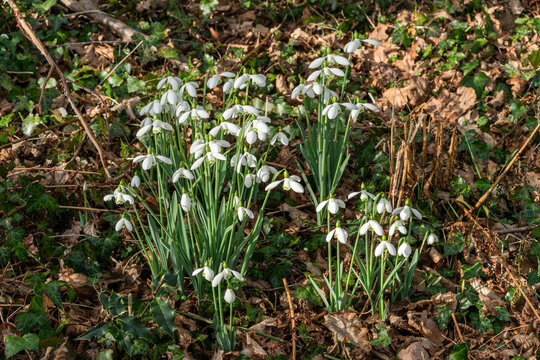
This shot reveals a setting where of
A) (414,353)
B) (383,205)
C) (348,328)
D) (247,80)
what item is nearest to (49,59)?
(247,80)

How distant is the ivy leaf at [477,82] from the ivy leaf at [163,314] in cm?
258

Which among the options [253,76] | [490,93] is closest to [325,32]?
[490,93]

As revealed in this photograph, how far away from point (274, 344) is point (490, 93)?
2.46 metres

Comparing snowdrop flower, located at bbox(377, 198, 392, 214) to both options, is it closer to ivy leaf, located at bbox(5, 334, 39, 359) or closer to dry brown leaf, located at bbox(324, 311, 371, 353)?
dry brown leaf, located at bbox(324, 311, 371, 353)

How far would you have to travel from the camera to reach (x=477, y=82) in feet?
11.7

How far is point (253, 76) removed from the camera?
232 cm

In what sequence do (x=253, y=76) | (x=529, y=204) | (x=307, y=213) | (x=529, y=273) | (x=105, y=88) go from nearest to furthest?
(x=253, y=76)
(x=529, y=273)
(x=529, y=204)
(x=307, y=213)
(x=105, y=88)

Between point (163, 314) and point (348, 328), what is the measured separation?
0.79 meters

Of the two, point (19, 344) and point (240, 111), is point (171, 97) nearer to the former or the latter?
point (240, 111)

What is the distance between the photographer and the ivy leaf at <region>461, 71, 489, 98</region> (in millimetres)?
3551

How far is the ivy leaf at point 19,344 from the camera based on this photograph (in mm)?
1885

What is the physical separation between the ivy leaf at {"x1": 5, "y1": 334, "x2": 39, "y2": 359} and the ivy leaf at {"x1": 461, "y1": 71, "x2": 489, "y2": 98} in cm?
302

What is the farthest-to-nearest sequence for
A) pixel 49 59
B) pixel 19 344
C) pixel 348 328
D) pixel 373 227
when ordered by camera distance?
pixel 49 59 < pixel 348 328 < pixel 373 227 < pixel 19 344

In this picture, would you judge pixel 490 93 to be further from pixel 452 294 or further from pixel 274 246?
pixel 274 246
